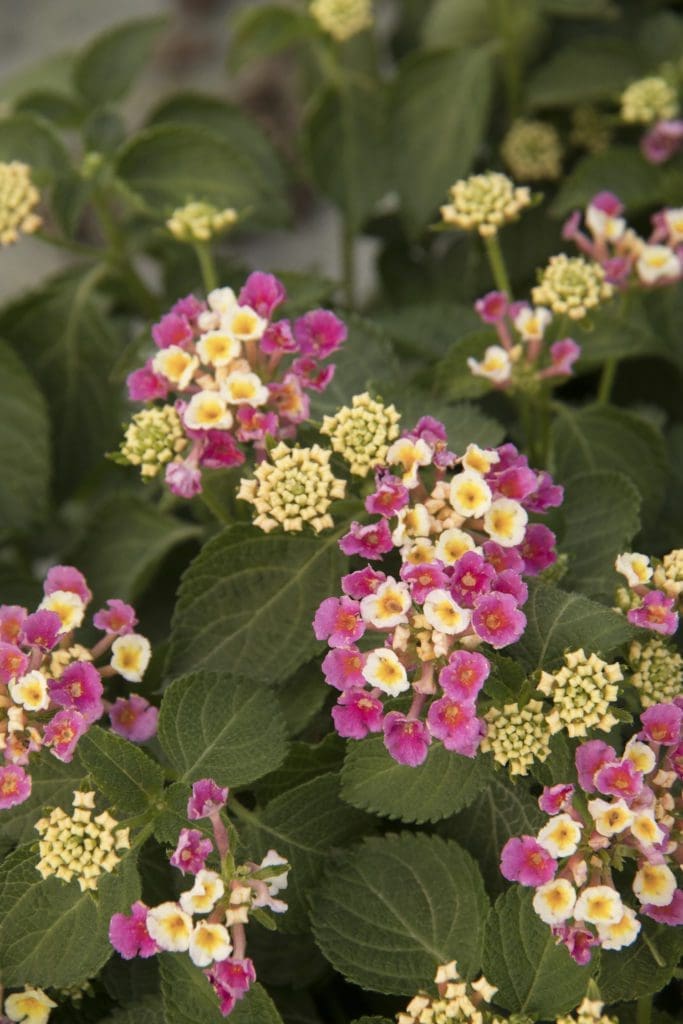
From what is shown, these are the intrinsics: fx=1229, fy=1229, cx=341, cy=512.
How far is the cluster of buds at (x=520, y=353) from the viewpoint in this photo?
107 centimetres

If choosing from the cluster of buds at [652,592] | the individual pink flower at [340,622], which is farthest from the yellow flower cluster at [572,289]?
the individual pink flower at [340,622]

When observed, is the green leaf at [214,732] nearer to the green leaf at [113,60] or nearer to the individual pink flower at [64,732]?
the individual pink flower at [64,732]

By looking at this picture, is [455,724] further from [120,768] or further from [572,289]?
[572,289]

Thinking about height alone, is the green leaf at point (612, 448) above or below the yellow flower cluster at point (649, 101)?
below

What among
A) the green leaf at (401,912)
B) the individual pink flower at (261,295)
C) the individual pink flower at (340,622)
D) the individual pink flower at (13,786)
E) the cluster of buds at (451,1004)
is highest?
the individual pink flower at (261,295)

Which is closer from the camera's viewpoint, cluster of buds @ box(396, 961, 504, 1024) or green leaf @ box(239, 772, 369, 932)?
cluster of buds @ box(396, 961, 504, 1024)

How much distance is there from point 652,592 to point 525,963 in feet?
0.93

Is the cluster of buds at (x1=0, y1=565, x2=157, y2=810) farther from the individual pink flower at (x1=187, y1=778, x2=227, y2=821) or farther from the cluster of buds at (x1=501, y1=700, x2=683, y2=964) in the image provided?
the cluster of buds at (x1=501, y1=700, x2=683, y2=964)

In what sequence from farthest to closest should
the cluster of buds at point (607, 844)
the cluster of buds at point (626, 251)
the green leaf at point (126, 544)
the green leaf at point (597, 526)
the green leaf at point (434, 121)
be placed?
the green leaf at point (434, 121) → the green leaf at point (126, 544) → the cluster of buds at point (626, 251) → the green leaf at point (597, 526) → the cluster of buds at point (607, 844)

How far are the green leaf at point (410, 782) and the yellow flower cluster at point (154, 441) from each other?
0.86 feet

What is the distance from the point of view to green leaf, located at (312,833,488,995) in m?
0.91

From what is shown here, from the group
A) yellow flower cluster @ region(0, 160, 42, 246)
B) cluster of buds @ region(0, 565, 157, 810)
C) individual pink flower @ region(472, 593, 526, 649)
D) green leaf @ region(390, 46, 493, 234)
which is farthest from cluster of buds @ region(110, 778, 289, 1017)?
green leaf @ region(390, 46, 493, 234)

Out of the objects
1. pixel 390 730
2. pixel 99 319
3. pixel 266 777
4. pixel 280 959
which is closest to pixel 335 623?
pixel 390 730

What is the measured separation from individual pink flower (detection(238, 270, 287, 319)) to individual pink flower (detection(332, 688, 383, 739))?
1.06ft
